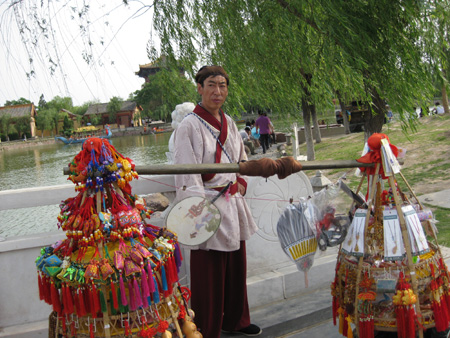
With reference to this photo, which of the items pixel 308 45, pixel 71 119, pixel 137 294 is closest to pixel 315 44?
pixel 308 45

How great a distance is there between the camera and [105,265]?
1663 mm

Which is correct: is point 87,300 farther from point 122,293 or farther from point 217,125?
point 217,125

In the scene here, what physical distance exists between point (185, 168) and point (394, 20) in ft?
9.39

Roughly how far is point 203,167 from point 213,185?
0.49m

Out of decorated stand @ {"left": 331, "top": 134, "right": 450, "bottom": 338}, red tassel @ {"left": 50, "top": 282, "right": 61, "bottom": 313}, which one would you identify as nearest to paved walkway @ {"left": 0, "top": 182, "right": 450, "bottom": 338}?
decorated stand @ {"left": 331, "top": 134, "right": 450, "bottom": 338}

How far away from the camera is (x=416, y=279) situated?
215 centimetres

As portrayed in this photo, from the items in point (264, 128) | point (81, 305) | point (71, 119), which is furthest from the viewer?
point (71, 119)

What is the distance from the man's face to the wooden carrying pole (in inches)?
23.4

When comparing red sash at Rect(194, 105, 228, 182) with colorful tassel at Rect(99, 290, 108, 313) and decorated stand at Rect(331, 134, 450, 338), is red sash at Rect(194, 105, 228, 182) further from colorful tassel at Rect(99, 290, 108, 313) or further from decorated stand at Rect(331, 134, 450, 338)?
colorful tassel at Rect(99, 290, 108, 313)

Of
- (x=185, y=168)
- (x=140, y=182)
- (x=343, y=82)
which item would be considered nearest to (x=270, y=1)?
(x=343, y=82)

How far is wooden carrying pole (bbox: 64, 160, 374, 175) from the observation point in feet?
6.37

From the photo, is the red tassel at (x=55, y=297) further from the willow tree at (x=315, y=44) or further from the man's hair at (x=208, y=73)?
the willow tree at (x=315, y=44)

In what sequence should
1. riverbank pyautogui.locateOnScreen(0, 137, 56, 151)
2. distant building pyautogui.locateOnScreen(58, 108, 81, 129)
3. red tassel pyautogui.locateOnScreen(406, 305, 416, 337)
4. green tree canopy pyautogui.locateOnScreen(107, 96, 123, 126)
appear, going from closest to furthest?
red tassel pyautogui.locateOnScreen(406, 305, 416, 337), green tree canopy pyautogui.locateOnScreen(107, 96, 123, 126), riverbank pyautogui.locateOnScreen(0, 137, 56, 151), distant building pyautogui.locateOnScreen(58, 108, 81, 129)

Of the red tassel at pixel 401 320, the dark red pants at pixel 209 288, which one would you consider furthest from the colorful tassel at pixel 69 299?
the red tassel at pixel 401 320
